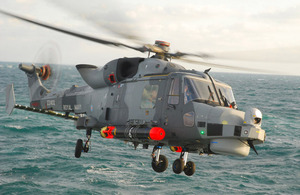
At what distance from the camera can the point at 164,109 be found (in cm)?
1278

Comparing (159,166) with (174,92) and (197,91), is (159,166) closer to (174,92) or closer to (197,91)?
(174,92)

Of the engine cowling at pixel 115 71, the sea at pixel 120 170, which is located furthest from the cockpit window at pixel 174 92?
the sea at pixel 120 170

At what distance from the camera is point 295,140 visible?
5222cm

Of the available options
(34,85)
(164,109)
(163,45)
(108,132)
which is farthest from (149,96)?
(34,85)

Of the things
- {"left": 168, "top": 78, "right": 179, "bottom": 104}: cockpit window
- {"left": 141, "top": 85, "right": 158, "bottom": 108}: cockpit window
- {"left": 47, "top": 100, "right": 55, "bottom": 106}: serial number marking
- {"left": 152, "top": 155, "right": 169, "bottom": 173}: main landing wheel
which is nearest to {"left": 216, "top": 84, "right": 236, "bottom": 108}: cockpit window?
{"left": 168, "top": 78, "right": 179, "bottom": 104}: cockpit window

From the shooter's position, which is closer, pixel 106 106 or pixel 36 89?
pixel 106 106

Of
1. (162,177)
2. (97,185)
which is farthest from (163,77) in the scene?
(162,177)

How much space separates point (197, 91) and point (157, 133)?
2.12 metres

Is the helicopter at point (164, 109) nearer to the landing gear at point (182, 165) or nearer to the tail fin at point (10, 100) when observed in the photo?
the landing gear at point (182, 165)

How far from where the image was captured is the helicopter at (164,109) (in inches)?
455

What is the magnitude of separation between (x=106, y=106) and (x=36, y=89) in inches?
298

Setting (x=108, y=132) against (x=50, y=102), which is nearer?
(x=108, y=132)

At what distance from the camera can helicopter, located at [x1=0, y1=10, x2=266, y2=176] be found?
11547 mm

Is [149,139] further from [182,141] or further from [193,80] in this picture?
[193,80]
